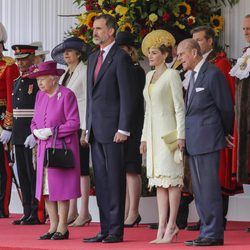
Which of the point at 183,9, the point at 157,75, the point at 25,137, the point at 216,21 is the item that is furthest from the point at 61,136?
the point at 216,21

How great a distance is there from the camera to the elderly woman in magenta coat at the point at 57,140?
820 centimetres

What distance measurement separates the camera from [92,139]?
811 cm

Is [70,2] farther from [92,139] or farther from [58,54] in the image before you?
[92,139]

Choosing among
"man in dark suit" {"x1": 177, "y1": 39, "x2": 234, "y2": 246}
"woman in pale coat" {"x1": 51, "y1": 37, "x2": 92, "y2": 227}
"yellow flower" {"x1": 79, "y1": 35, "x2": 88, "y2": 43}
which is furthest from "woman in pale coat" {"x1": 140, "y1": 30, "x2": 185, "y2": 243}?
"yellow flower" {"x1": 79, "y1": 35, "x2": 88, "y2": 43}

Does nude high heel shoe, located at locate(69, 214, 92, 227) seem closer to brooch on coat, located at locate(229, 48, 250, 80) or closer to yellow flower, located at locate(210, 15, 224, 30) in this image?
brooch on coat, located at locate(229, 48, 250, 80)

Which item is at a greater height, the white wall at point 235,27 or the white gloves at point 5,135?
the white wall at point 235,27

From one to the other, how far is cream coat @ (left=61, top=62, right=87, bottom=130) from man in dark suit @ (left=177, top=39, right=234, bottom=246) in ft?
5.73

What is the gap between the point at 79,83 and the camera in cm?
927

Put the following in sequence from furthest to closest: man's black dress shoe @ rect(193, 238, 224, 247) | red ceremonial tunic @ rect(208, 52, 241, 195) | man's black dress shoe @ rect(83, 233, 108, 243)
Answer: red ceremonial tunic @ rect(208, 52, 241, 195) → man's black dress shoe @ rect(83, 233, 108, 243) → man's black dress shoe @ rect(193, 238, 224, 247)

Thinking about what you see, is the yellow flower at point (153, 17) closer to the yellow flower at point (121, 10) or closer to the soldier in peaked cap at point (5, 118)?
the yellow flower at point (121, 10)

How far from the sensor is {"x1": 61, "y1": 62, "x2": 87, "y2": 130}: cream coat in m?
9.26

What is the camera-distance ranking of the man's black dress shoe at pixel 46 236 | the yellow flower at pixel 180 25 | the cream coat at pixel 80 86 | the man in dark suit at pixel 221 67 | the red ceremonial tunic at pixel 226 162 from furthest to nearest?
1. the yellow flower at pixel 180 25
2. the cream coat at pixel 80 86
3. the red ceremonial tunic at pixel 226 162
4. the man in dark suit at pixel 221 67
5. the man's black dress shoe at pixel 46 236

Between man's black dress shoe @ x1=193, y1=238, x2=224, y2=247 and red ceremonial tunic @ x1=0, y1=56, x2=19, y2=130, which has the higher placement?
red ceremonial tunic @ x1=0, y1=56, x2=19, y2=130

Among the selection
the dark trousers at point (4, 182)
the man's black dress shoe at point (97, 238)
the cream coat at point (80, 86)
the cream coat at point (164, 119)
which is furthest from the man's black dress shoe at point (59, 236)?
the dark trousers at point (4, 182)
